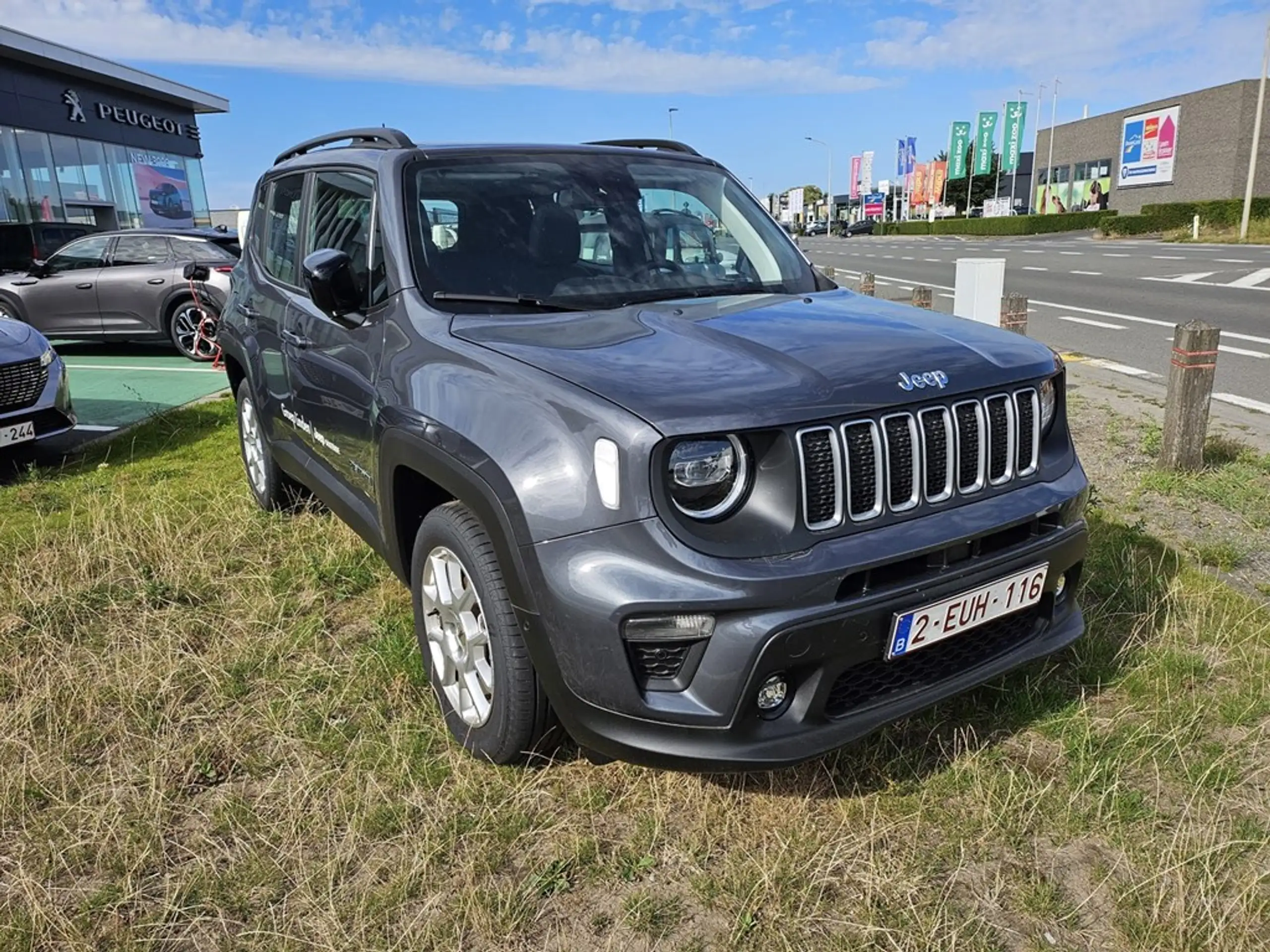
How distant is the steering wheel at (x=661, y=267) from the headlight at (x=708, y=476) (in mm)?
1349

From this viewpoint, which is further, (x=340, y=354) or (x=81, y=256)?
(x=81, y=256)

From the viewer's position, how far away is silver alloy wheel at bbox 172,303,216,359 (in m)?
11.3

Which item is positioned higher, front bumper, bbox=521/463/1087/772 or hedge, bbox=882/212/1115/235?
front bumper, bbox=521/463/1087/772

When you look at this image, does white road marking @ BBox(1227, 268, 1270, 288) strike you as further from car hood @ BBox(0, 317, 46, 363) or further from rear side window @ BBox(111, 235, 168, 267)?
car hood @ BBox(0, 317, 46, 363)

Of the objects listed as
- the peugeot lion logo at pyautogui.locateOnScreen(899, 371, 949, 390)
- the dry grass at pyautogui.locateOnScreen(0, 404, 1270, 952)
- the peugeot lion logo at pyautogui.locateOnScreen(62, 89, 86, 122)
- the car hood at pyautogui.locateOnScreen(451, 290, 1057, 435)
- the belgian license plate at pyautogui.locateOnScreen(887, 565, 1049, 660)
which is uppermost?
Answer: the peugeot lion logo at pyautogui.locateOnScreen(62, 89, 86, 122)

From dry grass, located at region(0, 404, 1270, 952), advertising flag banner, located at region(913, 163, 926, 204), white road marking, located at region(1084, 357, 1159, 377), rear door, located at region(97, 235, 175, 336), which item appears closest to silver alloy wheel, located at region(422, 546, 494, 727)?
dry grass, located at region(0, 404, 1270, 952)

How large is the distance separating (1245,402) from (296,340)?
7.00 meters

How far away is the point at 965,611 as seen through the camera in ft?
8.06

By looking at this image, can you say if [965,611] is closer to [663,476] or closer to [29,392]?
[663,476]

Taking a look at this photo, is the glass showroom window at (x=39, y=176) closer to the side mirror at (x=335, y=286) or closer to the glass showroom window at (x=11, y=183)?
the glass showroom window at (x=11, y=183)

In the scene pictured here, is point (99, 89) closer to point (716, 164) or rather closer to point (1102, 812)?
point (716, 164)

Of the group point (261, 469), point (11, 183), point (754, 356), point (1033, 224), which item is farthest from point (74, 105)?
point (1033, 224)

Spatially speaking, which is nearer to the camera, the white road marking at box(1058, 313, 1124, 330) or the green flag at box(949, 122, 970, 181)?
the white road marking at box(1058, 313, 1124, 330)

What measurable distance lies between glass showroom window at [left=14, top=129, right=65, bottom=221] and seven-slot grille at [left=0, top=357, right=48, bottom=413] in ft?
66.6
